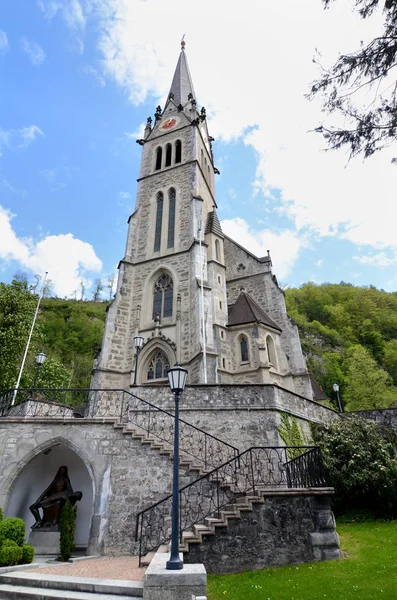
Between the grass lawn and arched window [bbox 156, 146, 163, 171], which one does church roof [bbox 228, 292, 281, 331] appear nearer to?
the grass lawn

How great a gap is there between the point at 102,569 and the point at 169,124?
3290cm

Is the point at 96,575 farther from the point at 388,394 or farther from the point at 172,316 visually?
the point at 388,394

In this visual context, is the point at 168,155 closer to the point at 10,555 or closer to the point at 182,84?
the point at 182,84

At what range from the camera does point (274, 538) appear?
7434mm

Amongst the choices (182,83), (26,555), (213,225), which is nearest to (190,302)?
(213,225)

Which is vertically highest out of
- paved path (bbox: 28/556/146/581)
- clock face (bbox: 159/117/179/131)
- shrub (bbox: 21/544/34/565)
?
clock face (bbox: 159/117/179/131)

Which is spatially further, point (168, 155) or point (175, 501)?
point (168, 155)

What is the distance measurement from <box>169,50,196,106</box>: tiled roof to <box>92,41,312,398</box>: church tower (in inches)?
358

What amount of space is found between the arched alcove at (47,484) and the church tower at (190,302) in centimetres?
589

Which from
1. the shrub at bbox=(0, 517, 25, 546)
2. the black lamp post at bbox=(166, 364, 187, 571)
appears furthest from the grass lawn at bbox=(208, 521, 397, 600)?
the shrub at bbox=(0, 517, 25, 546)

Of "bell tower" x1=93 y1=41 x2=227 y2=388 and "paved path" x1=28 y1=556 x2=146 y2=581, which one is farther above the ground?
"bell tower" x1=93 y1=41 x2=227 y2=388

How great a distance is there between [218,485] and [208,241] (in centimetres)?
1698

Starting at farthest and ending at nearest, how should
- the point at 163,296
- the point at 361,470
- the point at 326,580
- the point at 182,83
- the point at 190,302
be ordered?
the point at 182,83, the point at 163,296, the point at 190,302, the point at 361,470, the point at 326,580

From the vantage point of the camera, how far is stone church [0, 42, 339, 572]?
7.66 metres
